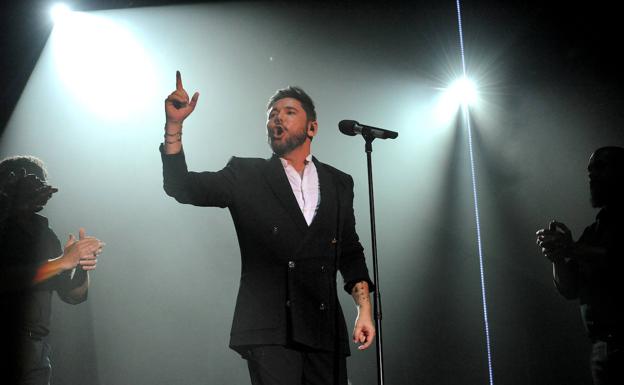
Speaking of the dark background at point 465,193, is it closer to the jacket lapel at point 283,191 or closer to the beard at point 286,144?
the beard at point 286,144

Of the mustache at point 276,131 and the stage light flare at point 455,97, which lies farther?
the stage light flare at point 455,97

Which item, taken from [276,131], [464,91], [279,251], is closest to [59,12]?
[276,131]

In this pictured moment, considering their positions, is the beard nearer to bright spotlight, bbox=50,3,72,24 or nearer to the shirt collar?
the shirt collar

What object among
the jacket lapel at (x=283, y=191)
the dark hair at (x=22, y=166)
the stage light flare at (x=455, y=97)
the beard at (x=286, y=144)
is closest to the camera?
the jacket lapel at (x=283, y=191)

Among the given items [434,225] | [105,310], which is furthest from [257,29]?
[105,310]

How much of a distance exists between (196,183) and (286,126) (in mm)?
574

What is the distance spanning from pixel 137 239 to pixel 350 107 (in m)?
1.85

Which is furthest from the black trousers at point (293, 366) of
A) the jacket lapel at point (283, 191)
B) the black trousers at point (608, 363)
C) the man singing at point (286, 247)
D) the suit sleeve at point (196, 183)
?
the black trousers at point (608, 363)

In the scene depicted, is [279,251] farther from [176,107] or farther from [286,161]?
[176,107]

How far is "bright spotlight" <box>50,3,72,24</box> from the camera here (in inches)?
156

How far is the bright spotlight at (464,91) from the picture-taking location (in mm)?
4328

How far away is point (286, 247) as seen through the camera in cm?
218

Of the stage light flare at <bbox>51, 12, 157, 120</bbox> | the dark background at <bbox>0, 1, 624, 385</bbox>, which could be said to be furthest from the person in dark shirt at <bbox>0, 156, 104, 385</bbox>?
the stage light flare at <bbox>51, 12, 157, 120</bbox>

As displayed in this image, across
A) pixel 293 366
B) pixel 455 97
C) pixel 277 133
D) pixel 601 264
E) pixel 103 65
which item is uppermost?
pixel 103 65
